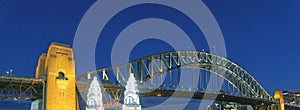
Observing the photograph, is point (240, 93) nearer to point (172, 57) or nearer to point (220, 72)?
point (220, 72)

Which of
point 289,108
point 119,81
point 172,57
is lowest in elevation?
point 289,108

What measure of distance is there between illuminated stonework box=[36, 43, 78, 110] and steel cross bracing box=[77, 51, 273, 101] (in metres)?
7.68

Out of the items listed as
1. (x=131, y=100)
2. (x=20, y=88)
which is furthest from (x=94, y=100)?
(x=20, y=88)

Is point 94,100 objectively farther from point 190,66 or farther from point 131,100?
point 190,66

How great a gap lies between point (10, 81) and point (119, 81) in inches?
817

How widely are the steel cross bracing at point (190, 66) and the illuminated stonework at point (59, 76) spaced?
7.68 metres

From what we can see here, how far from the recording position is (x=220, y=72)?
99.8m

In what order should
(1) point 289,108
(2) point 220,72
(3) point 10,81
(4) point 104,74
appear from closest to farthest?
(3) point 10,81, (4) point 104,74, (2) point 220,72, (1) point 289,108

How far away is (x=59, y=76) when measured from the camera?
49.7 metres

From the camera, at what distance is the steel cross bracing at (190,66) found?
220 feet

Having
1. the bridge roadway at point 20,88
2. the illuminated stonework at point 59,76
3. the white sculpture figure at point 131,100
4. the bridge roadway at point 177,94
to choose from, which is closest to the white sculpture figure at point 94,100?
the white sculpture figure at point 131,100

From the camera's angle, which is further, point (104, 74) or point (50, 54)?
point (104, 74)

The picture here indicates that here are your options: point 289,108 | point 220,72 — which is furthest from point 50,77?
point 289,108

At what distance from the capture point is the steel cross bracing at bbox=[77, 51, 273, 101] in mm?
67150
